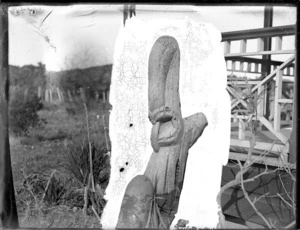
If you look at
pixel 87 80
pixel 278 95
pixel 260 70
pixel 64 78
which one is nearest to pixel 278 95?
pixel 278 95

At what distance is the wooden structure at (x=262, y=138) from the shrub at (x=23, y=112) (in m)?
1.93

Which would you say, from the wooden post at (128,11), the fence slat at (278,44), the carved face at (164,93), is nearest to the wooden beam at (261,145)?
the fence slat at (278,44)

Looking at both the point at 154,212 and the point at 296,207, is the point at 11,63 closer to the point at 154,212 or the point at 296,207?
the point at 154,212

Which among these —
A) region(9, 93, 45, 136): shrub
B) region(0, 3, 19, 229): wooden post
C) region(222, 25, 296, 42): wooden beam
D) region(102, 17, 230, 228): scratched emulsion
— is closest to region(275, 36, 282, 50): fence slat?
region(222, 25, 296, 42): wooden beam

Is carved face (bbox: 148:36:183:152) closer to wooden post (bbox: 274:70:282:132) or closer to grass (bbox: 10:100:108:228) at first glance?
grass (bbox: 10:100:108:228)

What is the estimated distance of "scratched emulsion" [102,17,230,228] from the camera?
2832mm

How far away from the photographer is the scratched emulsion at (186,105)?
283 centimetres

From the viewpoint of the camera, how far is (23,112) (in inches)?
151

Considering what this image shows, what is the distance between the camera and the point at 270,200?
3.37 metres

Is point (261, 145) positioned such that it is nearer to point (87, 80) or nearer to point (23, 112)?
point (87, 80)

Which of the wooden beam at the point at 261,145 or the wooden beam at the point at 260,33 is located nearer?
the wooden beam at the point at 260,33

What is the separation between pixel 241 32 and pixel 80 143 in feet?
5.45

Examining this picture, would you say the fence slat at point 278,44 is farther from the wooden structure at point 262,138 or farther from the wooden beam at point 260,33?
the wooden beam at point 260,33

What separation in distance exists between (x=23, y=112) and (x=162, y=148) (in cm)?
197
